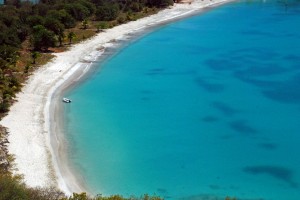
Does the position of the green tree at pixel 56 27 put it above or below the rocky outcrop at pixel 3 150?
above

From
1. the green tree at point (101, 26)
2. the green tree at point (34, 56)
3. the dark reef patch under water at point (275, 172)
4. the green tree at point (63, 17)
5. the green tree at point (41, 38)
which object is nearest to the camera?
the dark reef patch under water at point (275, 172)

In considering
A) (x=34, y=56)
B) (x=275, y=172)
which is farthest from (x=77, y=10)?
(x=275, y=172)

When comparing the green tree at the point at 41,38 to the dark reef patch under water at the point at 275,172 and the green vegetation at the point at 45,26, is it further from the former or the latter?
the dark reef patch under water at the point at 275,172

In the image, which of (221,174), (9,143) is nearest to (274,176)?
(221,174)

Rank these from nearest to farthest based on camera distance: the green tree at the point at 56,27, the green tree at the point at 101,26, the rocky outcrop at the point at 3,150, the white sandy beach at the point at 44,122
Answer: the rocky outcrop at the point at 3,150, the white sandy beach at the point at 44,122, the green tree at the point at 56,27, the green tree at the point at 101,26

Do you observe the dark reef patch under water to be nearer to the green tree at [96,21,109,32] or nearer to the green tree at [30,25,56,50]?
the green tree at [30,25,56,50]

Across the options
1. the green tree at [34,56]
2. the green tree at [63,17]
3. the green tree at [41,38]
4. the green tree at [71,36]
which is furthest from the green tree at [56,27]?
the green tree at [34,56]

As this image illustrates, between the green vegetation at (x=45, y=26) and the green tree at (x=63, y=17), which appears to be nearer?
the green vegetation at (x=45, y=26)

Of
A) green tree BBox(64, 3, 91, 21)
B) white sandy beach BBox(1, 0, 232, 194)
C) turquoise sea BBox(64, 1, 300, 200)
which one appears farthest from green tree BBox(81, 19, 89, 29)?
turquoise sea BBox(64, 1, 300, 200)
